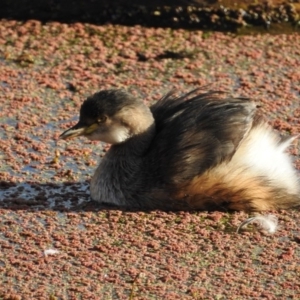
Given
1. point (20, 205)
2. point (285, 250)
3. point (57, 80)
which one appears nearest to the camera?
point (285, 250)

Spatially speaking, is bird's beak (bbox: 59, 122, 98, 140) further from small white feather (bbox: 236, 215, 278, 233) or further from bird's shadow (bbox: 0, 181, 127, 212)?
small white feather (bbox: 236, 215, 278, 233)

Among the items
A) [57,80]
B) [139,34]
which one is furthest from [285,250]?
[139,34]

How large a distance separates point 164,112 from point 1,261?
5.17 ft

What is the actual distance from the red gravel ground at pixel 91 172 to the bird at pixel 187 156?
0.12 metres

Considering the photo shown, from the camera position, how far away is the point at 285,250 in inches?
237

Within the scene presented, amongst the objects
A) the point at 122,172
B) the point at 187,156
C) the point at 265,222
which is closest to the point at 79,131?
the point at 122,172

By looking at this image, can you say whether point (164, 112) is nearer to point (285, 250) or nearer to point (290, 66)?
point (285, 250)

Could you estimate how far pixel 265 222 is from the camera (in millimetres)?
6340

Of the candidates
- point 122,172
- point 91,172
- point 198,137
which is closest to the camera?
point 198,137

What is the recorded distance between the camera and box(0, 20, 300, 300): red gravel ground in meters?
5.58

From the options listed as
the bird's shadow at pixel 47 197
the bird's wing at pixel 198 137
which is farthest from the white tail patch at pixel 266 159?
the bird's shadow at pixel 47 197

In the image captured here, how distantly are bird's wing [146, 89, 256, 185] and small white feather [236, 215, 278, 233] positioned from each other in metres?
0.39

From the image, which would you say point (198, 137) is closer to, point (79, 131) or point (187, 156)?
point (187, 156)

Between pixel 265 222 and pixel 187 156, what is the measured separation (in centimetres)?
59
